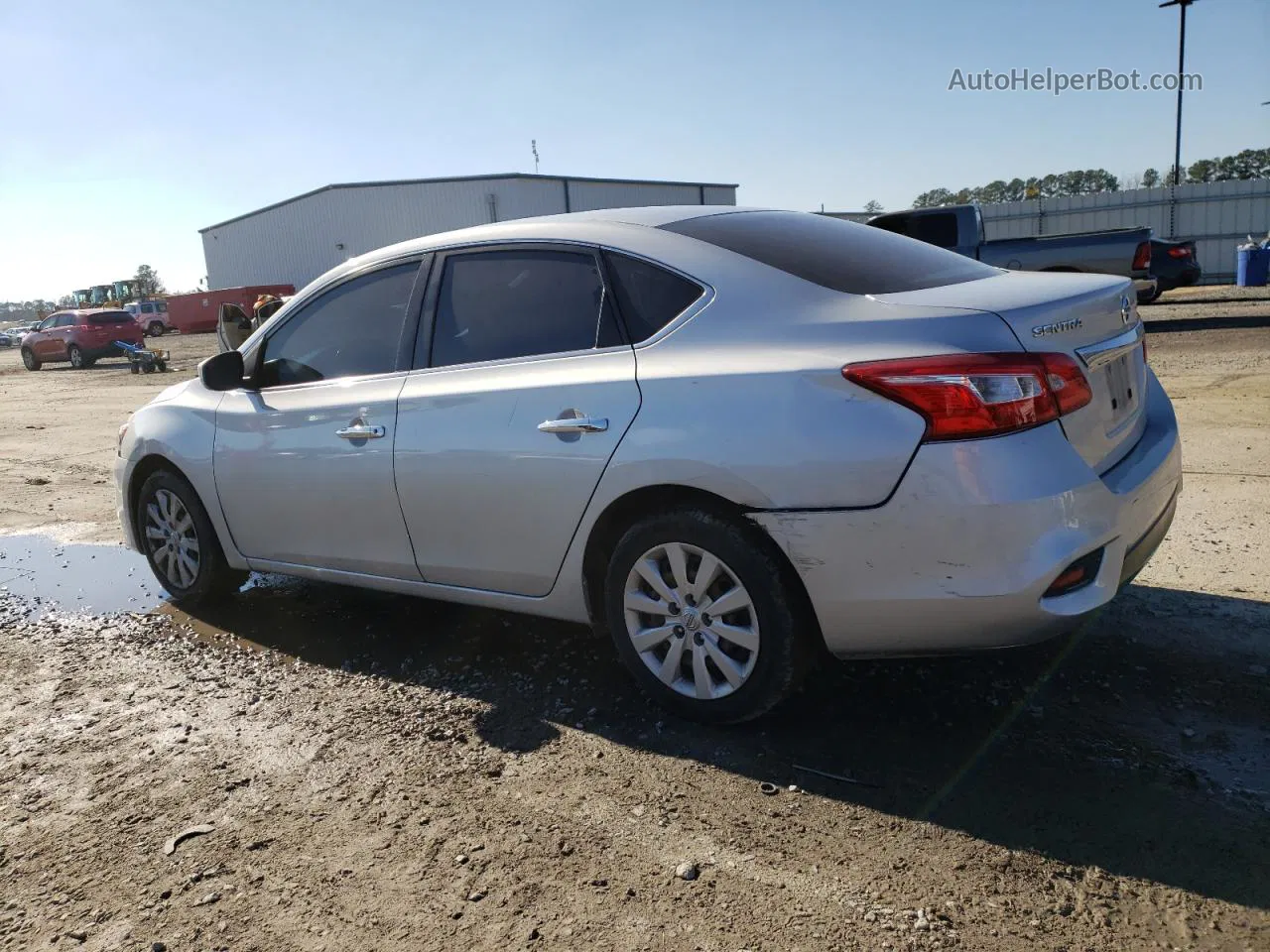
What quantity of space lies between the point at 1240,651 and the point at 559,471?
8.38 feet

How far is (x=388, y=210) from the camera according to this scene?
155ft

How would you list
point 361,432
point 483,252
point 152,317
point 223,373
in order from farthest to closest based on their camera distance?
point 152,317
point 223,373
point 361,432
point 483,252

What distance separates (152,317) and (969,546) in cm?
5805

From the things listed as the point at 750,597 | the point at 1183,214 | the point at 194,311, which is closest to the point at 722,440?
the point at 750,597

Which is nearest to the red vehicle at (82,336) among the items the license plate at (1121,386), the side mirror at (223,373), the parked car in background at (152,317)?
the parked car in background at (152,317)

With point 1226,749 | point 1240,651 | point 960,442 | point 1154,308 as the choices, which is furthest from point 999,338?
point 1154,308

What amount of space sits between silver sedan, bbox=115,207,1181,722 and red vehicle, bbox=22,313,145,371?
2951cm

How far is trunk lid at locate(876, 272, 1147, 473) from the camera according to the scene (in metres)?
2.89

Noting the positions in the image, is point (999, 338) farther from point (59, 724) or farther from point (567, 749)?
point (59, 724)

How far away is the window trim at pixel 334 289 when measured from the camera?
4105 mm

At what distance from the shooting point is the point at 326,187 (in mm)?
49312

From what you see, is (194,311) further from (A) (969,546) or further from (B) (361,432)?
(A) (969,546)

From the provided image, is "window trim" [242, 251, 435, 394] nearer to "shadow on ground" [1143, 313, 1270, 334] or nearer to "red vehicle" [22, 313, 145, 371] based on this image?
"shadow on ground" [1143, 313, 1270, 334]

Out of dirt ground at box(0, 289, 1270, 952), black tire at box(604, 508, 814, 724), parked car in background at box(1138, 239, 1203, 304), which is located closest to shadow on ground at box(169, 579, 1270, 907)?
dirt ground at box(0, 289, 1270, 952)
